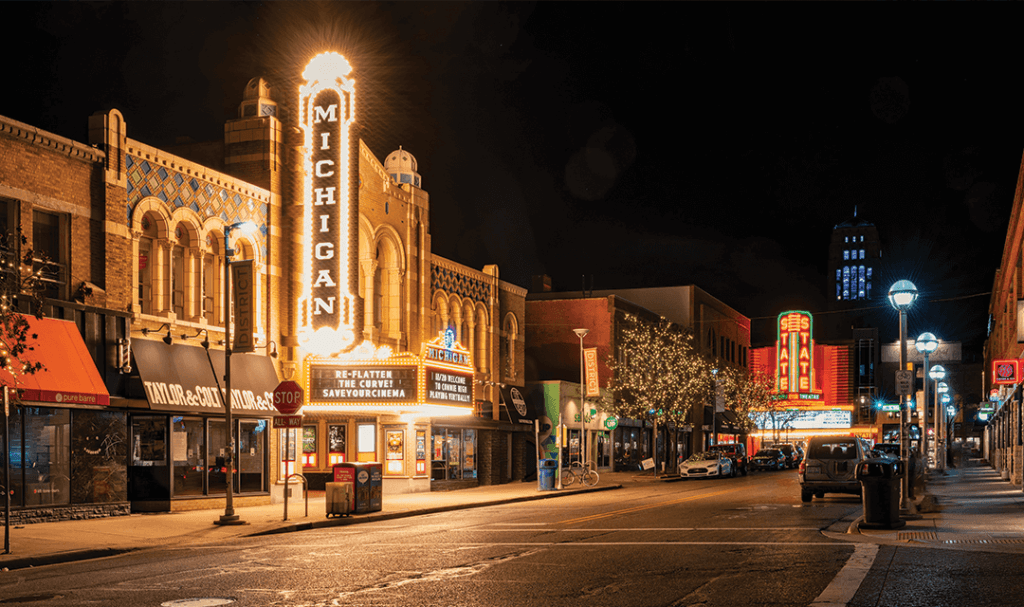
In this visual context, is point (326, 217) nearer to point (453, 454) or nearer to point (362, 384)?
point (362, 384)

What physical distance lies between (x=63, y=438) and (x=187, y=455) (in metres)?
4.16

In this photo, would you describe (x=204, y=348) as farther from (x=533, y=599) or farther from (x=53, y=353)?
(x=533, y=599)

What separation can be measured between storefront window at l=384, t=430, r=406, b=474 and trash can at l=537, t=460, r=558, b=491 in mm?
4885

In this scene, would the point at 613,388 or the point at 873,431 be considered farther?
the point at 873,431

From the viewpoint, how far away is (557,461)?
37.7 m

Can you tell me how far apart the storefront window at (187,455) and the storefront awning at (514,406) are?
18.5 metres

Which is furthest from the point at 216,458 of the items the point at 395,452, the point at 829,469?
the point at 829,469

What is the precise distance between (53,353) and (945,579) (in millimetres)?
18061

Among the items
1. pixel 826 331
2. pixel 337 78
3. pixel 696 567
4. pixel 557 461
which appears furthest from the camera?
pixel 826 331

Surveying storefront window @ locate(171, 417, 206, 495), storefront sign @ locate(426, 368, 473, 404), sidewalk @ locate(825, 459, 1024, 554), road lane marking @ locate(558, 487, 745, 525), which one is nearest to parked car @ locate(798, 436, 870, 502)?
sidewalk @ locate(825, 459, 1024, 554)

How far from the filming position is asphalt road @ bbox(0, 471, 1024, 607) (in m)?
11.1

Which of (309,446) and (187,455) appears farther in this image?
(309,446)

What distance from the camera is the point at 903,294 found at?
84.0 ft

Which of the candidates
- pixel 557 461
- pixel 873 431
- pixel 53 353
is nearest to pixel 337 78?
pixel 53 353
